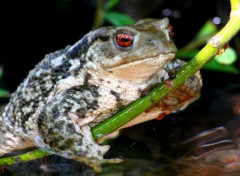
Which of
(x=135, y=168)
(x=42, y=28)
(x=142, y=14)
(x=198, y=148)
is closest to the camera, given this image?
(x=135, y=168)

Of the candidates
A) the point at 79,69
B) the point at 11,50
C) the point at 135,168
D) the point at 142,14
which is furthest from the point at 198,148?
the point at 11,50

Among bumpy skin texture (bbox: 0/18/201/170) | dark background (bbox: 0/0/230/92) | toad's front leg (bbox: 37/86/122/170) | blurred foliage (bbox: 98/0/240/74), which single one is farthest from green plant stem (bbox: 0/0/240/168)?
dark background (bbox: 0/0/230/92)

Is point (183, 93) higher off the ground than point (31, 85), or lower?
lower

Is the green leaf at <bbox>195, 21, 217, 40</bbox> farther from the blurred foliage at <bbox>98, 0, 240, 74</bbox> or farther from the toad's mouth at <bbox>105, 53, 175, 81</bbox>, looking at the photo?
the toad's mouth at <bbox>105, 53, 175, 81</bbox>

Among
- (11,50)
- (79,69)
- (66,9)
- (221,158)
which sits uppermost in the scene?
(66,9)

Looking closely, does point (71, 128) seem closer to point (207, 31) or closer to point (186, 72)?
point (186, 72)

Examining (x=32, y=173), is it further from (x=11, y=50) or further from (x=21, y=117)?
(x=11, y=50)

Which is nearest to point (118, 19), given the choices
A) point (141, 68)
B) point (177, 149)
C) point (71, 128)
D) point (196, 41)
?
point (196, 41)
